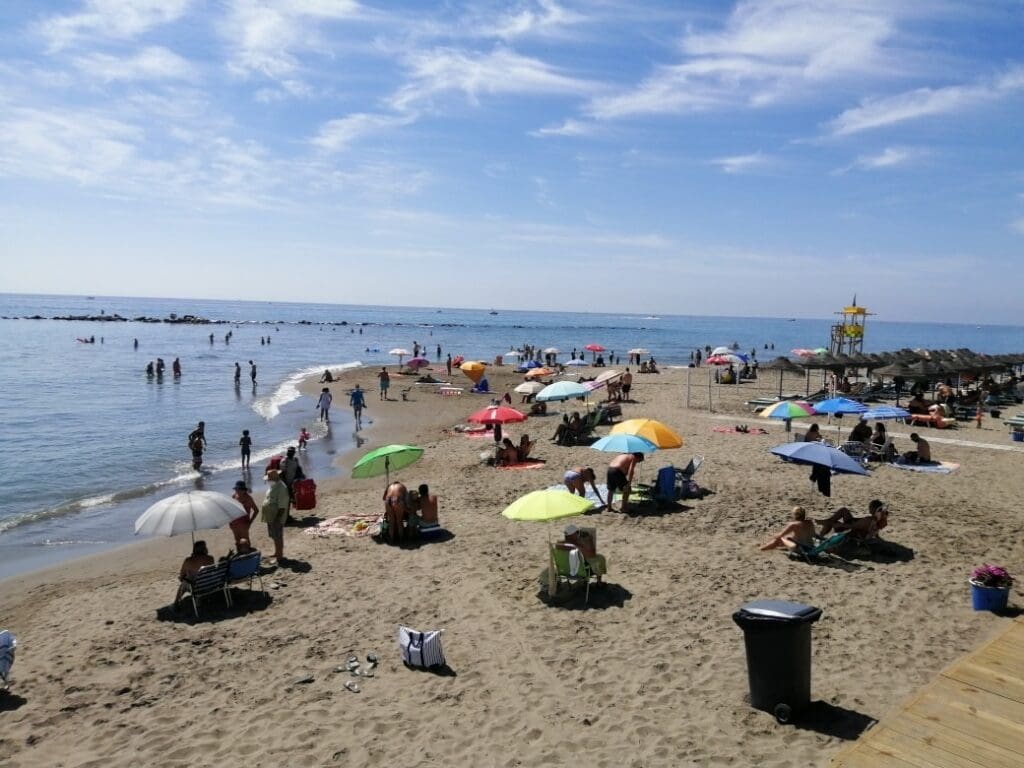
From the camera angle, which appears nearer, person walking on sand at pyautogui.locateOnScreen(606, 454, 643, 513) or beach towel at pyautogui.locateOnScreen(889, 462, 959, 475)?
person walking on sand at pyautogui.locateOnScreen(606, 454, 643, 513)

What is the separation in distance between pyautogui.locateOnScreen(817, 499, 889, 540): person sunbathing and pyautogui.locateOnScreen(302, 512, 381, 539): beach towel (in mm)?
7252

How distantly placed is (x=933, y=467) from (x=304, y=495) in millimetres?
13501

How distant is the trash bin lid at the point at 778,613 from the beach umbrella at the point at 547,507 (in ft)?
10.1

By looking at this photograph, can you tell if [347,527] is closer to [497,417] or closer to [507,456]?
[497,417]

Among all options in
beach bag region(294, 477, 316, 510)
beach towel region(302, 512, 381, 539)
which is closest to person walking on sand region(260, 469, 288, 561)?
beach towel region(302, 512, 381, 539)

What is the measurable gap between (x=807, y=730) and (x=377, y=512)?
996cm

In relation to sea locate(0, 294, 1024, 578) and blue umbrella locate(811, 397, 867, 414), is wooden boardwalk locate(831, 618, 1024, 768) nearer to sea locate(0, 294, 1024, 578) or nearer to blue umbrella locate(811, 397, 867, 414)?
blue umbrella locate(811, 397, 867, 414)

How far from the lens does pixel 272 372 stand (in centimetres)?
5097

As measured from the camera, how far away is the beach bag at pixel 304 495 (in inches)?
549

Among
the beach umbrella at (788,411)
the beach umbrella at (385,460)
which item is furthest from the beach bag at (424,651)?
the beach umbrella at (788,411)

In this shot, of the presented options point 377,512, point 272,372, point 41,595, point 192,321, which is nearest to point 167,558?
point 41,595

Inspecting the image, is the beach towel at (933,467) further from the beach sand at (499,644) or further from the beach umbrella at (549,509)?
the beach umbrella at (549,509)

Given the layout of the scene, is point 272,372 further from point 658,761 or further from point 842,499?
point 658,761

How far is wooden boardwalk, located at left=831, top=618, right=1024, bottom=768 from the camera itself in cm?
515
